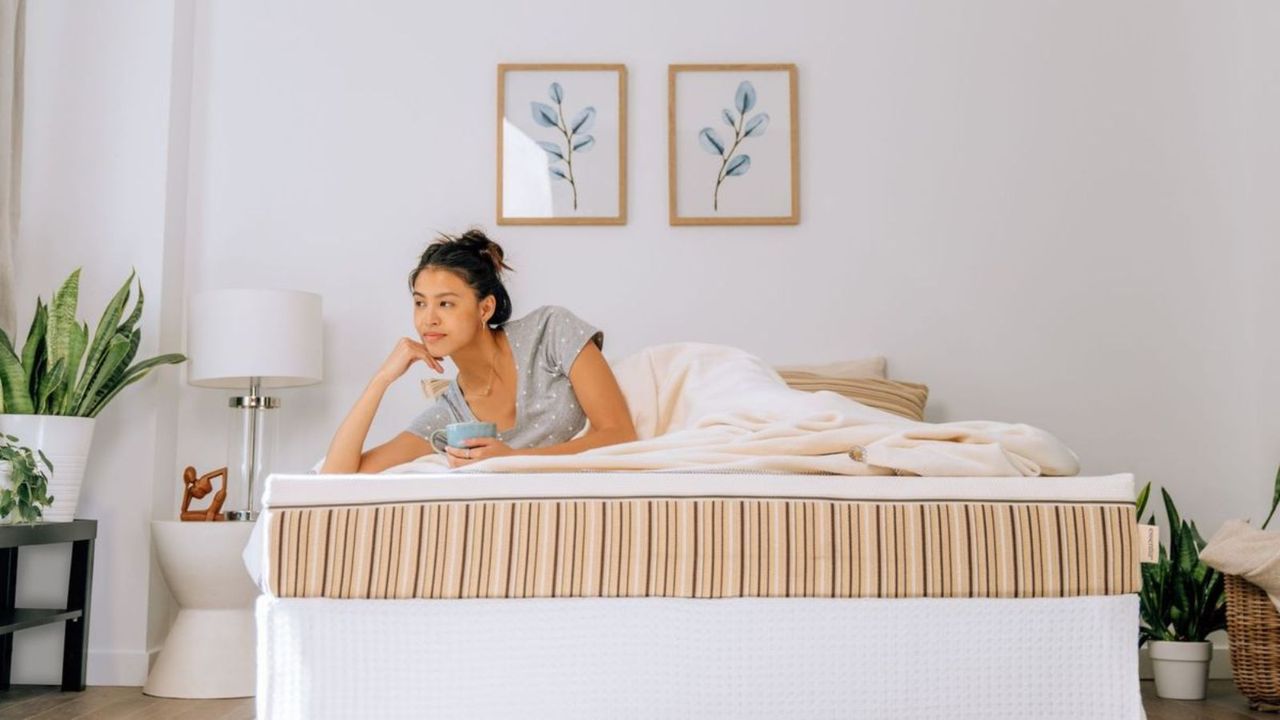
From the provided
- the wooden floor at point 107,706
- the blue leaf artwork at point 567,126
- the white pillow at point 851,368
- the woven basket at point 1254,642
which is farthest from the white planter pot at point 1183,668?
the wooden floor at point 107,706

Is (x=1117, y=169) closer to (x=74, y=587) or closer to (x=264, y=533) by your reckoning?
(x=264, y=533)

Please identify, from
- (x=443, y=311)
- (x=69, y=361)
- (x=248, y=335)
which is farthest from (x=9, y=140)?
(x=443, y=311)

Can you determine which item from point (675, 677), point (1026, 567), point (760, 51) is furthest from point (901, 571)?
point (760, 51)

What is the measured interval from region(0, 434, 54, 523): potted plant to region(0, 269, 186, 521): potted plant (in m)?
0.11

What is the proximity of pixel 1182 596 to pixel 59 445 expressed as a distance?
2941mm

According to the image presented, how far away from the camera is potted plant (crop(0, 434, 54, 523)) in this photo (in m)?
2.77

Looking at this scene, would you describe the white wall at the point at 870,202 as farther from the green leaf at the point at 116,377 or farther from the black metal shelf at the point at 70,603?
the black metal shelf at the point at 70,603

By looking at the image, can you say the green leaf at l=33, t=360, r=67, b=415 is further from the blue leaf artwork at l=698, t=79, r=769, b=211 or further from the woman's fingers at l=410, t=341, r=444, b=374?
the blue leaf artwork at l=698, t=79, r=769, b=211

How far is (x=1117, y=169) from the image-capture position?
358cm

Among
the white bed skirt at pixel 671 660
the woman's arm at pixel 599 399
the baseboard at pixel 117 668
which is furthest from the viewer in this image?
the baseboard at pixel 117 668

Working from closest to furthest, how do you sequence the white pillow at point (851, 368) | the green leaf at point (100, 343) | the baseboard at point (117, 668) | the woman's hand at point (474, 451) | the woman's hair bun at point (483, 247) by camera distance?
1. the woman's hand at point (474, 451)
2. the woman's hair bun at point (483, 247)
3. the green leaf at point (100, 343)
4. the baseboard at point (117, 668)
5. the white pillow at point (851, 368)

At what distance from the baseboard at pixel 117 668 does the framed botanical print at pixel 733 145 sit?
197 centimetres

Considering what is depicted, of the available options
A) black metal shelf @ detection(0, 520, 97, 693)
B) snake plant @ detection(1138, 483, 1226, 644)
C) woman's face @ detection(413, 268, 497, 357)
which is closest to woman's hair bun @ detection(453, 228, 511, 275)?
woman's face @ detection(413, 268, 497, 357)

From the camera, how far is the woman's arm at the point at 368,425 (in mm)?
2492
